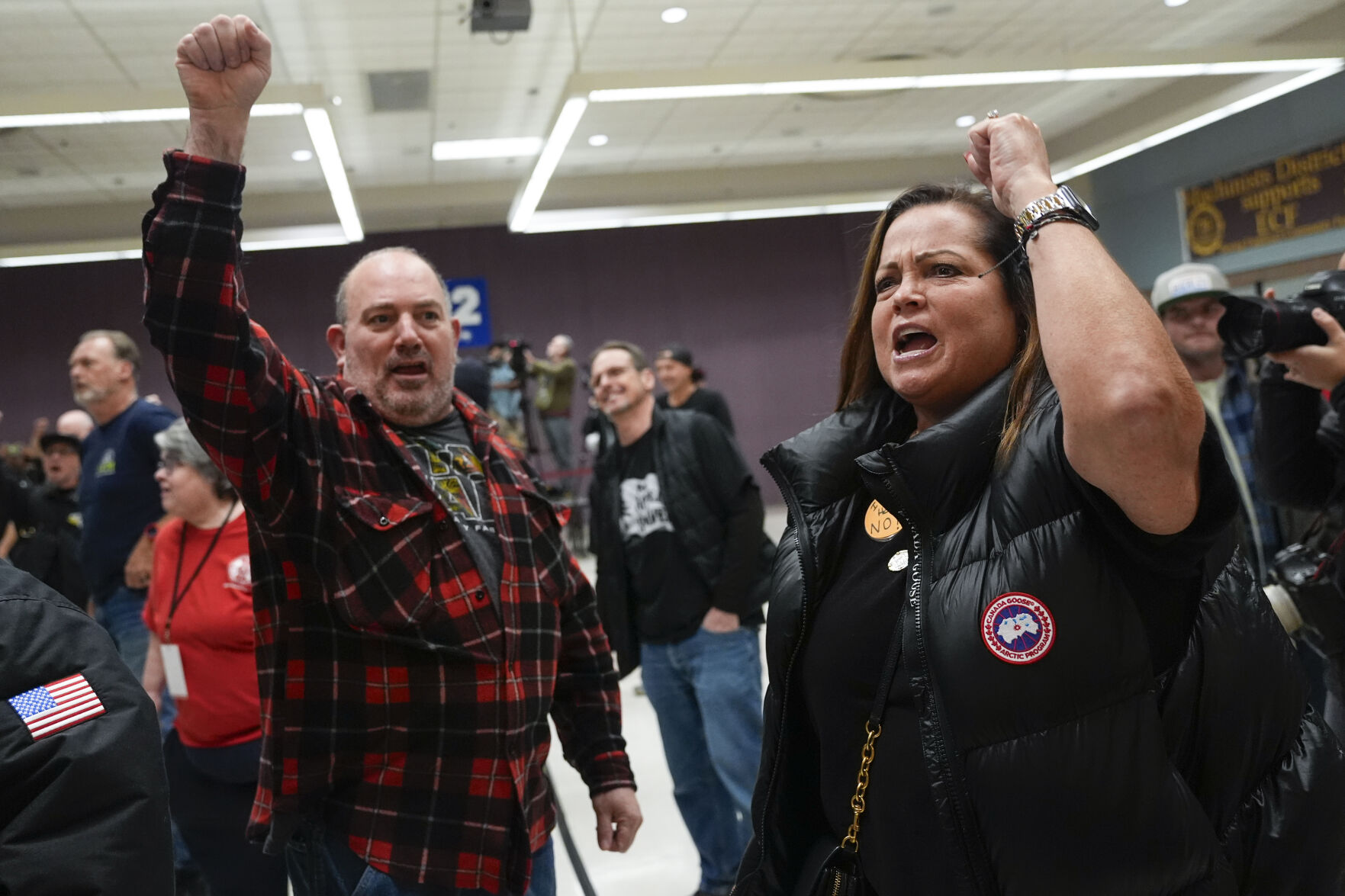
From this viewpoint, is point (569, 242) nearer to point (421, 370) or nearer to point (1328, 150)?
point (1328, 150)

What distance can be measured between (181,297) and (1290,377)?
2.01 metres

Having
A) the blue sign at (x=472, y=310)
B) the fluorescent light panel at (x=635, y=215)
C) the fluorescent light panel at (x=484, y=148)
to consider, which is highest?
the fluorescent light panel at (x=484, y=148)

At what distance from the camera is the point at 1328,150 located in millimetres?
8125

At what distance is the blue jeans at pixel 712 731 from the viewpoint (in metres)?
2.90

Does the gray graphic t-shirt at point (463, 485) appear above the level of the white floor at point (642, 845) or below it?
above

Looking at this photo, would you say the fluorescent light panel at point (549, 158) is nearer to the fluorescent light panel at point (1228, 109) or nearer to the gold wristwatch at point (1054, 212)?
the fluorescent light panel at point (1228, 109)

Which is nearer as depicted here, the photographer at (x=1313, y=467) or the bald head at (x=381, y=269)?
the bald head at (x=381, y=269)

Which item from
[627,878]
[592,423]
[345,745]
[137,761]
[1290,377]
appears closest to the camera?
[137,761]

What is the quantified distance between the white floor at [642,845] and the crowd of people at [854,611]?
3.94 feet

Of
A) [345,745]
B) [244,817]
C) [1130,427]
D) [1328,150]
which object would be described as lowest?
[244,817]

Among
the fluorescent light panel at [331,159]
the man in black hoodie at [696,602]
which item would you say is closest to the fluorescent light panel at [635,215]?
the fluorescent light panel at [331,159]

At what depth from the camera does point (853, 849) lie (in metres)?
1.12

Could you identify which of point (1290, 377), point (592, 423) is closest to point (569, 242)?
point (592, 423)

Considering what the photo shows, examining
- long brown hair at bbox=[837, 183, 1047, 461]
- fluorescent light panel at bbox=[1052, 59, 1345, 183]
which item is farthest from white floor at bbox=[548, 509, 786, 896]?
fluorescent light panel at bbox=[1052, 59, 1345, 183]
